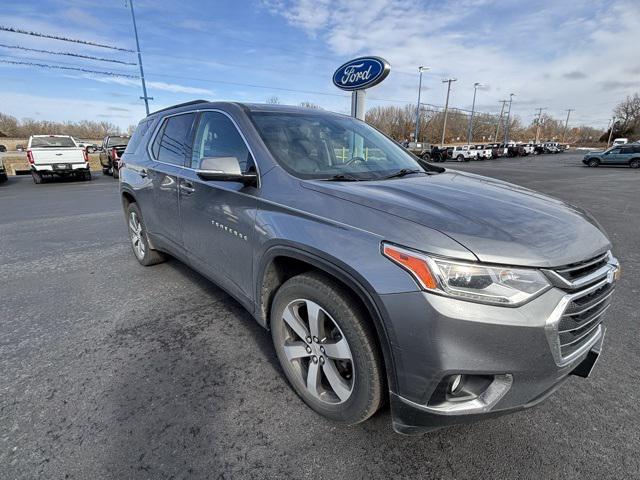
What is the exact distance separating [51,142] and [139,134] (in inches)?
574

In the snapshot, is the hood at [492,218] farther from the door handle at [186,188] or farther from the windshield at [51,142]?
the windshield at [51,142]

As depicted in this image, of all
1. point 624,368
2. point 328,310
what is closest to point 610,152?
point 624,368

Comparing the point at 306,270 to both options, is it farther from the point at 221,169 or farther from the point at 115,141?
the point at 115,141

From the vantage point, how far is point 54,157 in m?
14.1

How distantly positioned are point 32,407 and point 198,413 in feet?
3.35

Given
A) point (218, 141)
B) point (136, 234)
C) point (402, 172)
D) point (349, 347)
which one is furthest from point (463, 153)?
point (349, 347)

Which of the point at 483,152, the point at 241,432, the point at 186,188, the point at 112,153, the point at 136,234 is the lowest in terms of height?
the point at 241,432

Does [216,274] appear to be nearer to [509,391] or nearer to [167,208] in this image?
[167,208]

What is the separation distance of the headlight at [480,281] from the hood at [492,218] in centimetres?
5

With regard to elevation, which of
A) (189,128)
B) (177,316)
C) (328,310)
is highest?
(189,128)

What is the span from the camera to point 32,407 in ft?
6.90

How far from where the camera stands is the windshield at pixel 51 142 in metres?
14.5

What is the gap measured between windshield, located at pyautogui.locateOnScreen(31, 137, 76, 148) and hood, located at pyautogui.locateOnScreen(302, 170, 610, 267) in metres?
17.4

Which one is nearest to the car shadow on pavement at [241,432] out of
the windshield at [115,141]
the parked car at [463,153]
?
the windshield at [115,141]
